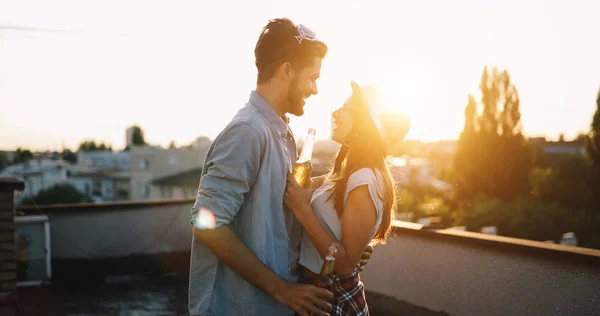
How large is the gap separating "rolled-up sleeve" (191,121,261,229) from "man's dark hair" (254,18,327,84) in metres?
0.27

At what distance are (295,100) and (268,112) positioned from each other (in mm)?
125

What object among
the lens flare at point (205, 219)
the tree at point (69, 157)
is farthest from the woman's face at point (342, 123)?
the tree at point (69, 157)

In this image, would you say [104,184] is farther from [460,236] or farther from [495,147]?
[460,236]

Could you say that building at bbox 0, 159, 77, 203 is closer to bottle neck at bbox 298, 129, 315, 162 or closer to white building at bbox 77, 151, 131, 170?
white building at bbox 77, 151, 131, 170

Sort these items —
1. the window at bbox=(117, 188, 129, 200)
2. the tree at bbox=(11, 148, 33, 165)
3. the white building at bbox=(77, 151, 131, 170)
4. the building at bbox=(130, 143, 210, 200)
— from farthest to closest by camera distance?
the tree at bbox=(11, 148, 33, 165), the white building at bbox=(77, 151, 131, 170), the window at bbox=(117, 188, 129, 200), the building at bbox=(130, 143, 210, 200)

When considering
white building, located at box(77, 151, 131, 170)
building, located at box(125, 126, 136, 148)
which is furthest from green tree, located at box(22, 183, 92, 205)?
building, located at box(125, 126, 136, 148)

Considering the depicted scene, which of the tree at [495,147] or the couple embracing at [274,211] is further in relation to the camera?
the tree at [495,147]

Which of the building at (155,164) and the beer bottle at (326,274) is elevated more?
the beer bottle at (326,274)

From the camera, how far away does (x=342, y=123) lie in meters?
2.29

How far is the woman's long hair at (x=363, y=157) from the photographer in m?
2.13

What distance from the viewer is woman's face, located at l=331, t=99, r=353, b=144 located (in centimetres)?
228

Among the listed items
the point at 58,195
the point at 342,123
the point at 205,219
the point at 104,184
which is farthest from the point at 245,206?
the point at 104,184

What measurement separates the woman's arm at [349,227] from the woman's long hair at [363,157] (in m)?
0.13

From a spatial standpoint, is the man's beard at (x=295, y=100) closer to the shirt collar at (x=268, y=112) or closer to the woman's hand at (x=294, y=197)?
the shirt collar at (x=268, y=112)
